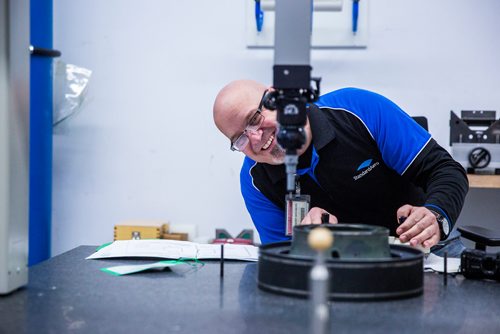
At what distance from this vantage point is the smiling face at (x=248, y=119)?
1803 mm

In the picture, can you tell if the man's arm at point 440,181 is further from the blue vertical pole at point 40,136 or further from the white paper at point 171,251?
the blue vertical pole at point 40,136

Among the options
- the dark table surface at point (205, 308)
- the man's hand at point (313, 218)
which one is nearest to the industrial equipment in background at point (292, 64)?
the dark table surface at point (205, 308)

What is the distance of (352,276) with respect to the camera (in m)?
0.91

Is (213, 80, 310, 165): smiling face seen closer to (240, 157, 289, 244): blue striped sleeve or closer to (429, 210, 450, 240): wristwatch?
(240, 157, 289, 244): blue striped sleeve

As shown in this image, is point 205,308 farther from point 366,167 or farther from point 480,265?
point 366,167

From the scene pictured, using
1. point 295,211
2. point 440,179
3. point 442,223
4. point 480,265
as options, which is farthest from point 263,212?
point 480,265

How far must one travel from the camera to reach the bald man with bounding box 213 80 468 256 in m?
1.80

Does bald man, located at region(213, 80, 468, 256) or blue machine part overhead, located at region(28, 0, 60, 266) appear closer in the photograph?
bald man, located at region(213, 80, 468, 256)

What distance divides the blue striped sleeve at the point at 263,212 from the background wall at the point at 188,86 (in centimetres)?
76

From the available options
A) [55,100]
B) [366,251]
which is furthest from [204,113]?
[366,251]

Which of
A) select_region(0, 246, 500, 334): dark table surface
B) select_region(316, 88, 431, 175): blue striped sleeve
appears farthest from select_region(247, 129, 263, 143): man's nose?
select_region(0, 246, 500, 334): dark table surface

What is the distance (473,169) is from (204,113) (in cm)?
116

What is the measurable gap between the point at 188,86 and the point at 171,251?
1536 mm

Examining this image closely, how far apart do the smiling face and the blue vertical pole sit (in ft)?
3.42
